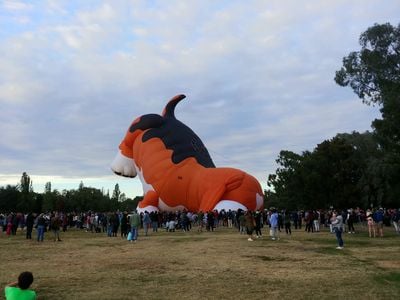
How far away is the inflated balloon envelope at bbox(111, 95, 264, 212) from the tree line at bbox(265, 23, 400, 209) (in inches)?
388

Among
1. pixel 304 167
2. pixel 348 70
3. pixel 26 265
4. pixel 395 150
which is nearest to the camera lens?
pixel 26 265

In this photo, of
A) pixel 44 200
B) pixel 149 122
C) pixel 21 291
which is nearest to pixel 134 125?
pixel 149 122

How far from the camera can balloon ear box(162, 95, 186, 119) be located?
40081 mm

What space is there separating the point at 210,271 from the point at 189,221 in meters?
18.9

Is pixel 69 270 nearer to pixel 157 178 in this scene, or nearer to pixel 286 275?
pixel 286 275

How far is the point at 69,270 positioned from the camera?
12.6 meters

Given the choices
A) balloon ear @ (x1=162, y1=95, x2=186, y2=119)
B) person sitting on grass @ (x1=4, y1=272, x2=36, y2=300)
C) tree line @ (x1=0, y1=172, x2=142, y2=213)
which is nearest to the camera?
person sitting on grass @ (x1=4, y1=272, x2=36, y2=300)

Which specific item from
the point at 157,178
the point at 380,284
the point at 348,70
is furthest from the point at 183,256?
the point at 348,70

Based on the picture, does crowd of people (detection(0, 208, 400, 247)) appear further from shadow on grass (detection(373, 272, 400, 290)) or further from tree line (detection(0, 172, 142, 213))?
tree line (detection(0, 172, 142, 213))

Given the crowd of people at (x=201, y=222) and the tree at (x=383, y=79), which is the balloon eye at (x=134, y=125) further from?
the tree at (x=383, y=79)

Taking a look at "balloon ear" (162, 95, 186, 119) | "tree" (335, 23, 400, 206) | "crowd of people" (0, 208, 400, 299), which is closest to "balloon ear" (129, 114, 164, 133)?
"balloon ear" (162, 95, 186, 119)

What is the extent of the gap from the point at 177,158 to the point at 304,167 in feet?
62.1

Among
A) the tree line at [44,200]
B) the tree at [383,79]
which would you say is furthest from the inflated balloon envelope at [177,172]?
the tree line at [44,200]

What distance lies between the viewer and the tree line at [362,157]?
105ft
